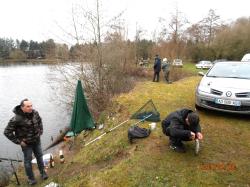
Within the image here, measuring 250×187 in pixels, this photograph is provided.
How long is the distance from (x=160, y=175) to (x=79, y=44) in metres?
13.1

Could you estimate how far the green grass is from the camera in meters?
5.18

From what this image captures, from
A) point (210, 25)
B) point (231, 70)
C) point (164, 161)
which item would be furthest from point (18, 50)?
point (164, 161)

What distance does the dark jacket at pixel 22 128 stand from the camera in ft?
19.0

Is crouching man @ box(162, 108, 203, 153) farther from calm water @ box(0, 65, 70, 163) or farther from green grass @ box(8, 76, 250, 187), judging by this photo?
calm water @ box(0, 65, 70, 163)

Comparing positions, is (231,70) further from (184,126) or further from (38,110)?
(38,110)

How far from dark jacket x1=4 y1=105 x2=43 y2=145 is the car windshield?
5.71 meters

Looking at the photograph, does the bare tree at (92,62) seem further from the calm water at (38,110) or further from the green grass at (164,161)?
the green grass at (164,161)

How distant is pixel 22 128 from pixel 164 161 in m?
3.13

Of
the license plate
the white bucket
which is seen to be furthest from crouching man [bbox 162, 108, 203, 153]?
the license plate

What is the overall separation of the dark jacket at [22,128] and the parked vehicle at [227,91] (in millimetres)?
4809

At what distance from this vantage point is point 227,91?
24.7ft

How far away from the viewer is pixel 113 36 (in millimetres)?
19000

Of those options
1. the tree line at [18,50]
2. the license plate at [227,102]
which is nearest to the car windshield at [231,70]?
the license plate at [227,102]

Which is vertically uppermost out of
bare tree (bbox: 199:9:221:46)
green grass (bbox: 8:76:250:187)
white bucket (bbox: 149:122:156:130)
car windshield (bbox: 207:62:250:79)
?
bare tree (bbox: 199:9:221:46)
